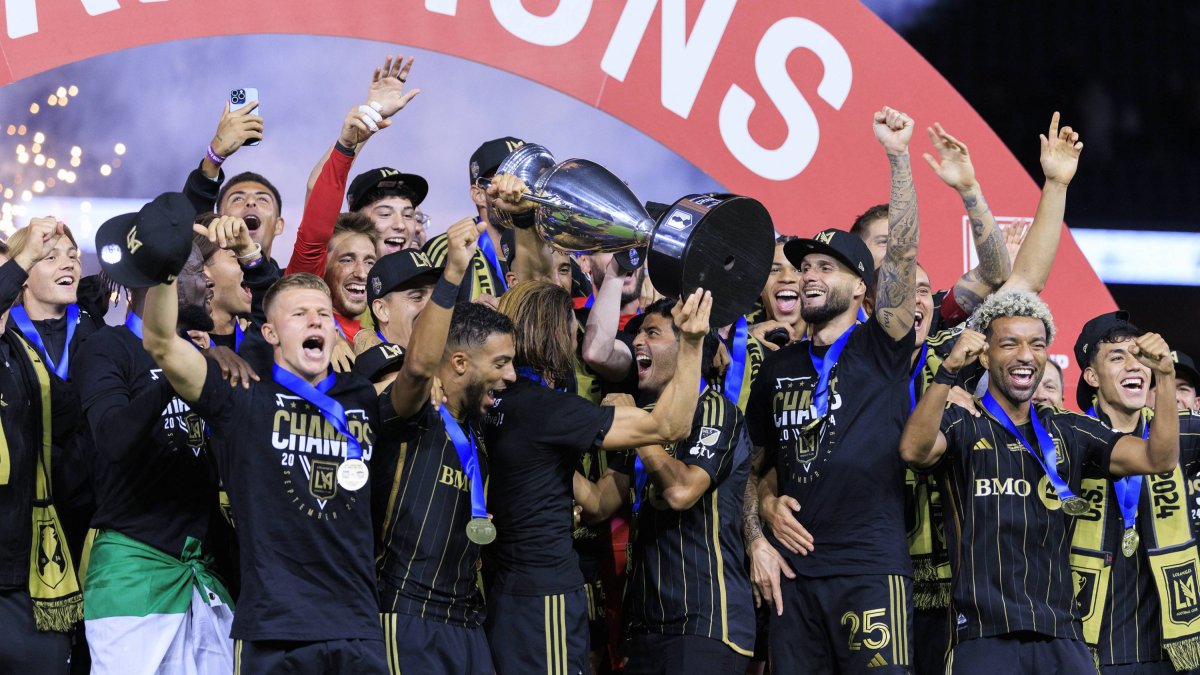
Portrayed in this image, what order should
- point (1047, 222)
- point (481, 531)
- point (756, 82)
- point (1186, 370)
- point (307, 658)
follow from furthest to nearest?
point (756, 82) < point (1186, 370) < point (1047, 222) < point (481, 531) < point (307, 658)

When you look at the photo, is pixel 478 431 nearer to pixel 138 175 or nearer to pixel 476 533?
pixel 476 533

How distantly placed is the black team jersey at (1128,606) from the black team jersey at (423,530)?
8.58ft

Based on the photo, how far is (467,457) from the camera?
4.70 m

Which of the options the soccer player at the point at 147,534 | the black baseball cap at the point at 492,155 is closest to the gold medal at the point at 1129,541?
the black baseball cap at the point at 492,155

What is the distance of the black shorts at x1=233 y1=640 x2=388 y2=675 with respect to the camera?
13.8ft

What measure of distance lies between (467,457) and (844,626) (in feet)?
4.83

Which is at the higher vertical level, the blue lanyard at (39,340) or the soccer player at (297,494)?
the blue lanyard at (39,340)

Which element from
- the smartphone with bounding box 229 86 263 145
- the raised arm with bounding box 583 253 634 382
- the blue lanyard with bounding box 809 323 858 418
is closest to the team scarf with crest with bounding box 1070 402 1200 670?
the blue lanyard with bounding box 809 323 858 418

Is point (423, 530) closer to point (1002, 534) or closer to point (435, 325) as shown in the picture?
point (435, 325)

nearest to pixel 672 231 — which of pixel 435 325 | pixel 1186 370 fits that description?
pixel 435 325

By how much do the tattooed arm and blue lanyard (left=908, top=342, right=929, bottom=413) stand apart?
0.43 m

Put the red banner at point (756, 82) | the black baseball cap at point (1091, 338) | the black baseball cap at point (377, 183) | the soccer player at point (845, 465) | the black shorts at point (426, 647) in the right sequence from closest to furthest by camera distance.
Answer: the black shorts at point (426, 647), the soccer player at point (845, 465), the black baseball cap at point (1091, 338), the black baseball cap at point (377, 183), the red banner at point (756, 82)

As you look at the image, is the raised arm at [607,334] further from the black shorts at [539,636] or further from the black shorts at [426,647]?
the black shorts at [426,647]

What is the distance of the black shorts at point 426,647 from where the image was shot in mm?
4523
